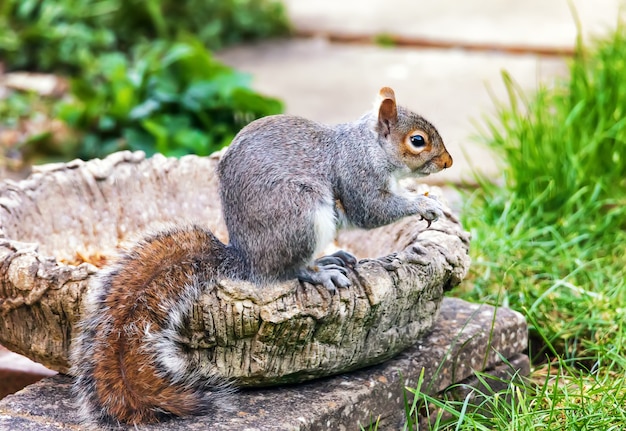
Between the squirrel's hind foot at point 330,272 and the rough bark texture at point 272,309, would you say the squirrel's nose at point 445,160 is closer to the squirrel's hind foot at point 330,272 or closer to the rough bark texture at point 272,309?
the rough bark texture at point 272,309

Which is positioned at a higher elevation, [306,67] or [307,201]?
[307,201]

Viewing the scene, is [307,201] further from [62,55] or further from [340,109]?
[62,55]

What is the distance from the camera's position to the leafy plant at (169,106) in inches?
227

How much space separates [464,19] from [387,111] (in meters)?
5.67

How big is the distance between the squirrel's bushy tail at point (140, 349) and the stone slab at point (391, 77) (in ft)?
9.97

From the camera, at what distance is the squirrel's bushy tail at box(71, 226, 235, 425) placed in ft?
8.93

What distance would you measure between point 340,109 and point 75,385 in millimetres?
4083

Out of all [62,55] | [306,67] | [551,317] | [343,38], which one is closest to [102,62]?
[62,55]

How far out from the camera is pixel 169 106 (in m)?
5.95

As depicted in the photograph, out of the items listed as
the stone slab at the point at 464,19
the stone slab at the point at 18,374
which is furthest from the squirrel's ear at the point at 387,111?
the stone slab at the point at 464,19

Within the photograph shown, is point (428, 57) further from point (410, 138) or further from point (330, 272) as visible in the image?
point (330, 272)

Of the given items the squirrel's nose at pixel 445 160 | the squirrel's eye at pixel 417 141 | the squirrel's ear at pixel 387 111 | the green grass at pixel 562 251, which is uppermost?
the squirrel's ear at pixel 387 111

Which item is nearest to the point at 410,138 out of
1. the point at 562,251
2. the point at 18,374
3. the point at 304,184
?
the point at 304,184

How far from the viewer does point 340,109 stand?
6590mm
